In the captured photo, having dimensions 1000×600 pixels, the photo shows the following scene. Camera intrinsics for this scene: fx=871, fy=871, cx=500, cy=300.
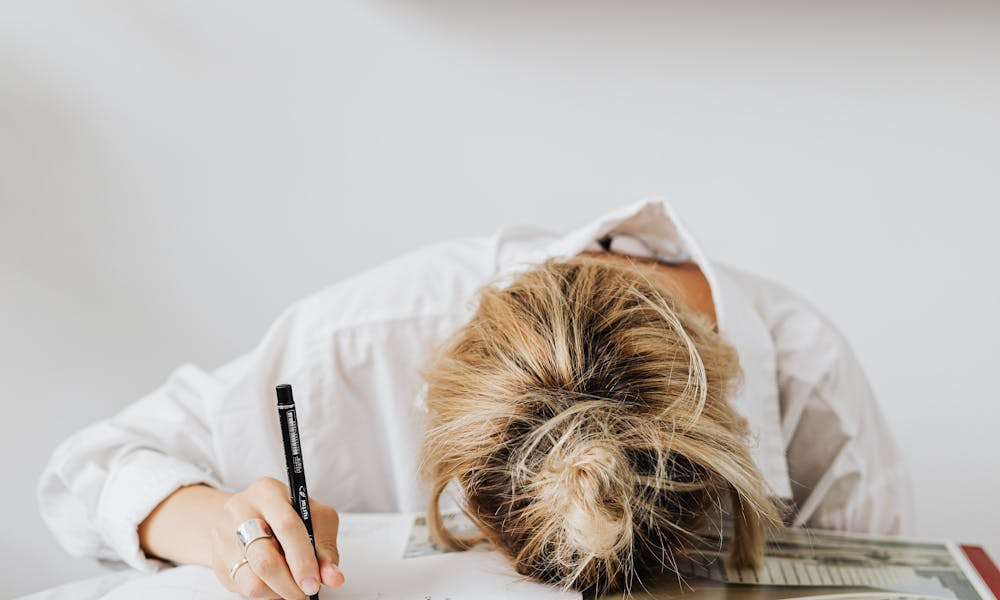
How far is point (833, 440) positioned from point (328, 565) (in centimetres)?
54

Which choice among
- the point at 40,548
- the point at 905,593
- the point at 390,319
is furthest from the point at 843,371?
the point at 40,548

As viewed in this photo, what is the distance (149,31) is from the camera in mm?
1159

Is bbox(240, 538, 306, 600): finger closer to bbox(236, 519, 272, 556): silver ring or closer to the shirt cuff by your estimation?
bbox(236, 519, 272, 556): silver ring

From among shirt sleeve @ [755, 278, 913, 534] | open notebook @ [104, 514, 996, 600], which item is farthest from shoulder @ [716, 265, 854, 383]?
open notebook @ [104, 514, 996, 600]

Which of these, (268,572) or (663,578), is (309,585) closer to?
(268,572)

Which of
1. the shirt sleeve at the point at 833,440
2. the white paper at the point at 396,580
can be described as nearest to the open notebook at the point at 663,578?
the white paper at the point at 396,580

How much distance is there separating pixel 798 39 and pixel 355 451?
84 cm

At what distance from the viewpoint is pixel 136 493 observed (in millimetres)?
691

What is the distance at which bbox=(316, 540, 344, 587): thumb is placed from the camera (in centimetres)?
54

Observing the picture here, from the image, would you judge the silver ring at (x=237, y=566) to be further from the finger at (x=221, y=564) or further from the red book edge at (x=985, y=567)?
the red book edge at (x=985, y=567)

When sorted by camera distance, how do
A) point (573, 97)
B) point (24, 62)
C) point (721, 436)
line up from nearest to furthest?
point (721, 436) → point (24, 62) → point (573, 97)

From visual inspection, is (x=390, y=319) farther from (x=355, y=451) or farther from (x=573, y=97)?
(x=573, y=97)

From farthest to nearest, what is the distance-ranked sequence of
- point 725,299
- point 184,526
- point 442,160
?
point 442,160
point 725,299
point 184,526

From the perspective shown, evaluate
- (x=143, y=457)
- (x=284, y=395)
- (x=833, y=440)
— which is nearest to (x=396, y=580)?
(x=284, y=395)
